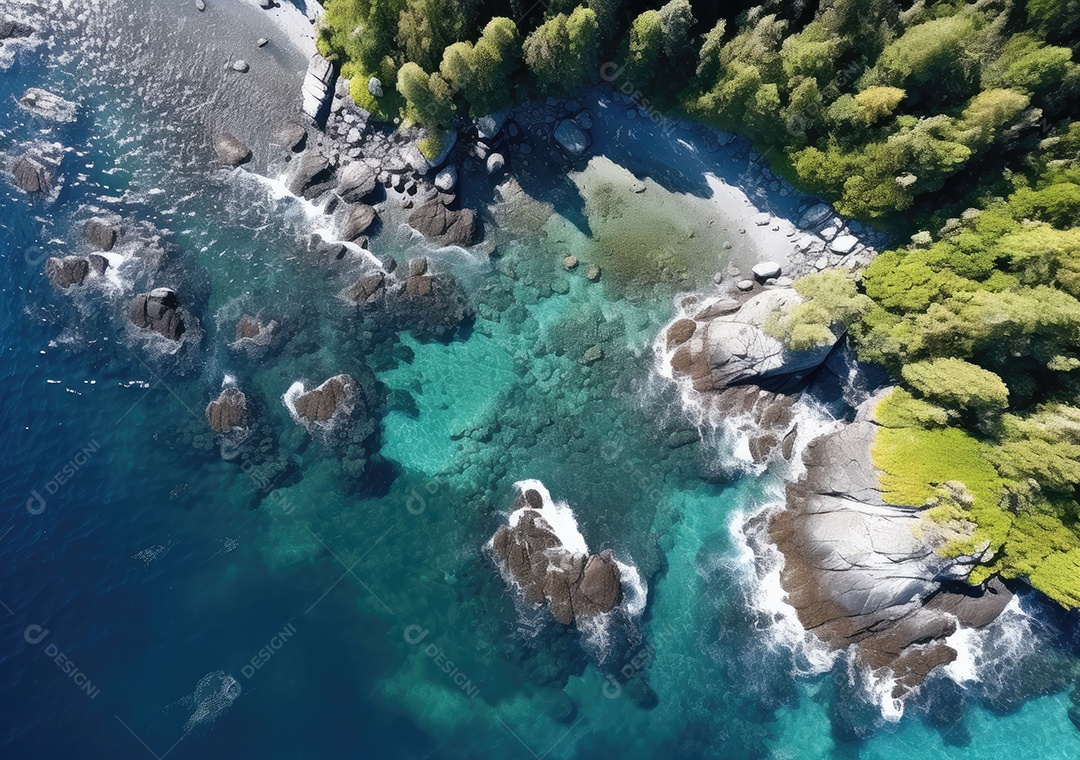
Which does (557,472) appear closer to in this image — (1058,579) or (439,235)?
(439,235)

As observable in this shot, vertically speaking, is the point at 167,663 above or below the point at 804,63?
below

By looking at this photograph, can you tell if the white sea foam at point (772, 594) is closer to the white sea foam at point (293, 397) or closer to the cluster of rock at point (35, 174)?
the white sea foam at point (293, 397)

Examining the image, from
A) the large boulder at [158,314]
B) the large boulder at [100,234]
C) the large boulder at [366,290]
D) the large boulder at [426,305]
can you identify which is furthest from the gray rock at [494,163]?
the large boulder at [100,234]

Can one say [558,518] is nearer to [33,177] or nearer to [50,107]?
[33,177]

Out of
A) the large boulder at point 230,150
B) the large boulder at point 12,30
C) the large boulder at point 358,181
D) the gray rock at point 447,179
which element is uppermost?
the gray rock at point 447,179

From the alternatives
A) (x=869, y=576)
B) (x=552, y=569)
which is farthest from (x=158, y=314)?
(x=869, y=576)

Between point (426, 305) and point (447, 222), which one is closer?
point (426, 305)

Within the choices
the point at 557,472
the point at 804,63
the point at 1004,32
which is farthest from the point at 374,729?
the point at 1004,32
